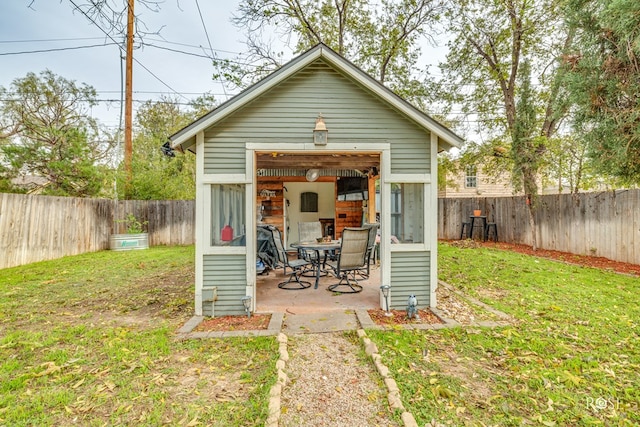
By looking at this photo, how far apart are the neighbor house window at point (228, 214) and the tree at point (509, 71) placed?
9.27 meters

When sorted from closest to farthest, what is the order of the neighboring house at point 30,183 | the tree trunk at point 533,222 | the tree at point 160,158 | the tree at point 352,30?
the tree trunk at point 533,222 < the neighboring house at point 30,183 < the tree at point 352,30 < the tree at point 160,158

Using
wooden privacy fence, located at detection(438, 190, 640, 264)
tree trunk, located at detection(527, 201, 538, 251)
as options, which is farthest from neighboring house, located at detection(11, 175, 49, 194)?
wooden privacy fence, located at detection(438, 190, 640, 264)

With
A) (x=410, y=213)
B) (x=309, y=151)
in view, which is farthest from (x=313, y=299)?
(x=309, y=151)

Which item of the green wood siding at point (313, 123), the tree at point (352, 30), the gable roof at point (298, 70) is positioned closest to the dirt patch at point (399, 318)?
the green wood siding at point (313, 123)

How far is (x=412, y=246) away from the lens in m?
4.48

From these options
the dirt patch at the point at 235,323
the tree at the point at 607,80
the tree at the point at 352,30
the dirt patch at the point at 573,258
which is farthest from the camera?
the tree at the point at 352,30

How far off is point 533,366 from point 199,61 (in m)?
13.7

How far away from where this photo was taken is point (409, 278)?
4520 millimetres

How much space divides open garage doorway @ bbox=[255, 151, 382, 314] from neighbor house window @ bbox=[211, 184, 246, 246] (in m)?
1.17

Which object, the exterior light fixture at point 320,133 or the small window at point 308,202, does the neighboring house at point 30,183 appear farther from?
the exterior light fixture at point 320,133

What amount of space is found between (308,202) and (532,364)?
8.49m

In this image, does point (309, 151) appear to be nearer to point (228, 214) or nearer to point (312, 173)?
point (228, 214)

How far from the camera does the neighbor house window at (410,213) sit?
4.51m

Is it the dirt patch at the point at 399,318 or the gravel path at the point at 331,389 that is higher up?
the dirt patch at the point at 399,318
